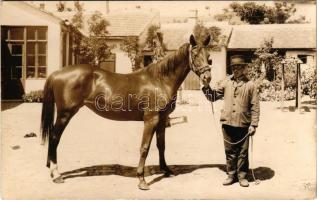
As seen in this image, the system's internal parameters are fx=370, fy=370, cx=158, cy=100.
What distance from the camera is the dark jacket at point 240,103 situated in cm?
573

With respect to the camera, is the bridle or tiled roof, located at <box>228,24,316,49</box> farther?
tiled roof, located at <box>228,24,316,49</box>

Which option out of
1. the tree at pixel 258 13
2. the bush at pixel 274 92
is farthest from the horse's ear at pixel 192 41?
the tree at pixel 258 13

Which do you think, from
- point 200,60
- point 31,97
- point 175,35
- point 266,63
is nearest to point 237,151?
point 200,60

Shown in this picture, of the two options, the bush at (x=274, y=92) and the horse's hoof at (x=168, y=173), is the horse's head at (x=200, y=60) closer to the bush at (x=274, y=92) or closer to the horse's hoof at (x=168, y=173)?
the horse's hoof at (x=168, y=173)

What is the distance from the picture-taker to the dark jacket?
225 inches

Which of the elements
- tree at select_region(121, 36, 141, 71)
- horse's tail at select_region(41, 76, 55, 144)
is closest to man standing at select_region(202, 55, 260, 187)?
horse's tail at select_region(41, 76, 55, 144)

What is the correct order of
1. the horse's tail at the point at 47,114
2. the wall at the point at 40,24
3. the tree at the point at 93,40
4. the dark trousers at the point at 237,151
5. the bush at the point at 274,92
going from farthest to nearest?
the tree at the point at 93,40 < the bush at the point at 274,92 < the wall at the point at 40,24 < the horse's tail at the point at 47,114 < the dark trousers at the point at 237,151

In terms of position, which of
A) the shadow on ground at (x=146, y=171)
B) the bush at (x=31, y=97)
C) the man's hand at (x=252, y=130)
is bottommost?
the shadow on ground at (x=146, y=171)

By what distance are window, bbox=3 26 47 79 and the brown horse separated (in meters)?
13.7

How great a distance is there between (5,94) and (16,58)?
77.1 inches

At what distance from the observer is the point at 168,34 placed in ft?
Answer: 109

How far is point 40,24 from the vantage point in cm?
1919

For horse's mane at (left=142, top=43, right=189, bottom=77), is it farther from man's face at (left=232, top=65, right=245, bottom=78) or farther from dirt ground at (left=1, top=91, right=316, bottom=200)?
dirt ground at (left=1, top=91, right=316, bottom=200)

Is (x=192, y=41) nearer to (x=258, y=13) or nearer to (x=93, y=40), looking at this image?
(x=93, y=40)
